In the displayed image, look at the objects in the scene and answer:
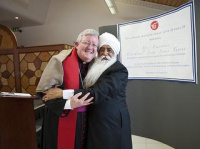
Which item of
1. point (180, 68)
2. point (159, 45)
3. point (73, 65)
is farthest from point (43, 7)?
point (73, 65)

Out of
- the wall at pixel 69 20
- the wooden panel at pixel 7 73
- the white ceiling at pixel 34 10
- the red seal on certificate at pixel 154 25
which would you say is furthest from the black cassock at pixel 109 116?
the wooden panel at pixel 7 73

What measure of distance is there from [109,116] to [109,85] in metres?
0.22

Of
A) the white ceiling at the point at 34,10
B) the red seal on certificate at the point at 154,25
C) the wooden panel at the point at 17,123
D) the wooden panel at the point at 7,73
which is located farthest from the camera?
the wooden panel at the point at 7,73

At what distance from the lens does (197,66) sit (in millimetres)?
1983

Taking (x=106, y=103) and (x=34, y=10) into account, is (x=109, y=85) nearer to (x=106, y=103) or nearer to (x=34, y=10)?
(x=106, y=103)

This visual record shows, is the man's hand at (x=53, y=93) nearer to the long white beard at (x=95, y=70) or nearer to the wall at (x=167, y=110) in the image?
the long white beard at (x=95, y=70)

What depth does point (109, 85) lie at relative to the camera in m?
1.10

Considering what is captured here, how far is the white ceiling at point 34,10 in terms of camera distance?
470 centimetres

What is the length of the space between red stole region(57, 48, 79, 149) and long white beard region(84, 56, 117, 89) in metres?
0.07

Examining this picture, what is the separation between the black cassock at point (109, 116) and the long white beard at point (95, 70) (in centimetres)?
3

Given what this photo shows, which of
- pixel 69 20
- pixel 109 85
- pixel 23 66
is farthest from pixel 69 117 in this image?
pixel 69 20

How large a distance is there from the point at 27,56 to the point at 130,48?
3416 millimetres

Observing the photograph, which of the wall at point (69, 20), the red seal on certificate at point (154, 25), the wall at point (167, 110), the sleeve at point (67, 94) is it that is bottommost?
the wall at point (167, 110)

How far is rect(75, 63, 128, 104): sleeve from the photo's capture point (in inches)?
41.8
